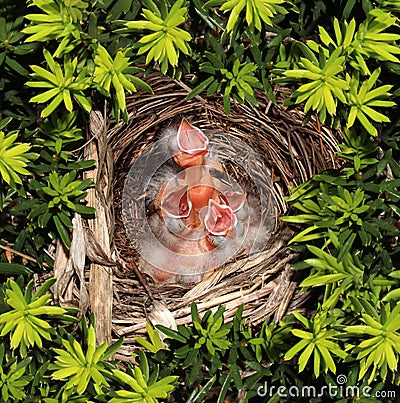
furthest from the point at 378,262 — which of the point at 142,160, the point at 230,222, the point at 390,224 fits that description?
the point at 142,160

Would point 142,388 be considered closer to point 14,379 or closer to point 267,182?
point 14,379

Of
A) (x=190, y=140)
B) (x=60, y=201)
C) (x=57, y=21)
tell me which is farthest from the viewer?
(x=190, y=140)

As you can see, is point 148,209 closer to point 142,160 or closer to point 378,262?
point 142,160

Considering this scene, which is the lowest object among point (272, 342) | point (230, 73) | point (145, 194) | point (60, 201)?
point (145, 194)

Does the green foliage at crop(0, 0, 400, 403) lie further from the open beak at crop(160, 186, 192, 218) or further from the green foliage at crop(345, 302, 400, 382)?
the open beak at crop(160, 186, 192, 218)

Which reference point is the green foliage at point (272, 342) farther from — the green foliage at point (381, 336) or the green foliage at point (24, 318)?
the green foliage at point (24, 318)

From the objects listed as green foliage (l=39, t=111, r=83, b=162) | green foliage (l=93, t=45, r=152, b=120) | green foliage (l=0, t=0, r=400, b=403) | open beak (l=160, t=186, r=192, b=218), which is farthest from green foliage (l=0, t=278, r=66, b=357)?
open beak (l=160, t=186, r=192, b=218)

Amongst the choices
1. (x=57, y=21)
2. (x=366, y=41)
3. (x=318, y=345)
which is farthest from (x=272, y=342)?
(x=57, y=21)
